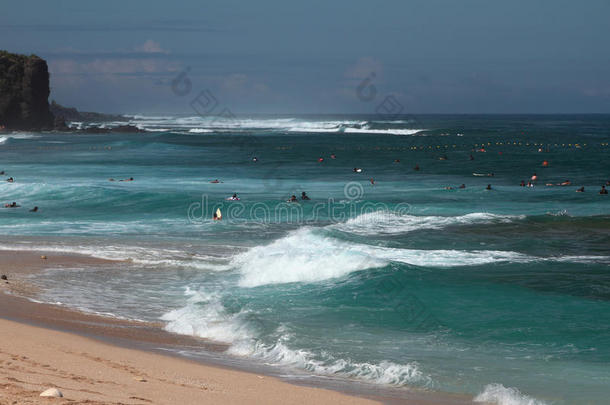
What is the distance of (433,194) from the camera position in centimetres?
3384

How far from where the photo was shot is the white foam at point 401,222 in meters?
22.9

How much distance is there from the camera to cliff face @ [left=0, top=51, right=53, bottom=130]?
105 m

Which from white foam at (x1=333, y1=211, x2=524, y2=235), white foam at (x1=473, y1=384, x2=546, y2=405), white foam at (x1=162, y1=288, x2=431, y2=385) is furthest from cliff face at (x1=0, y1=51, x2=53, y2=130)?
white foam at (x1=473, y1=384, x2=546, y2=405)

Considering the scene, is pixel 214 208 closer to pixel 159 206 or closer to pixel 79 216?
pixel 159 206

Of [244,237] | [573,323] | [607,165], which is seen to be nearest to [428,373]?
[573,323]

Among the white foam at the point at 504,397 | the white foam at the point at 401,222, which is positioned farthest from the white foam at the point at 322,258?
the white foam at the point at 504,397

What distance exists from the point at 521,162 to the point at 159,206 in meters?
35.2

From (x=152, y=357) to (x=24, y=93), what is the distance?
4209 inches

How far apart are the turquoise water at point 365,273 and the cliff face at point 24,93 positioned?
7418 centimetres

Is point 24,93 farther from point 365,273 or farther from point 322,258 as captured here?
point 365,273

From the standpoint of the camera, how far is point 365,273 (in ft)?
49.2

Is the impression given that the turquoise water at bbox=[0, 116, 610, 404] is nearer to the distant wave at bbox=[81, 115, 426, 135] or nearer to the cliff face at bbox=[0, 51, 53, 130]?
the cliff face at bbox=[0, 51, 53, 130]

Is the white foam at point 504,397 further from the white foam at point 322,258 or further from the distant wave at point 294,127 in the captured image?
the distant wave at point 294,127

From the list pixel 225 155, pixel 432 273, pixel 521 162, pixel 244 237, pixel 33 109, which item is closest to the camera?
pixel 432 273
